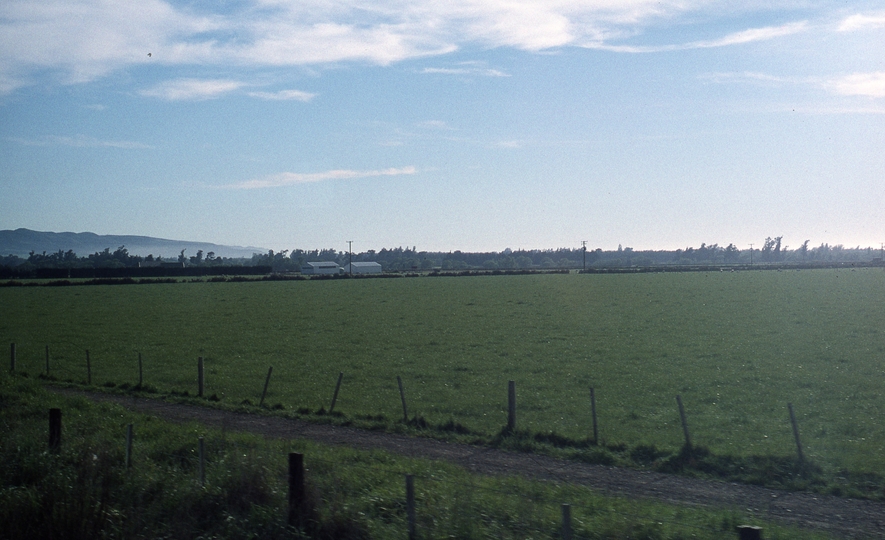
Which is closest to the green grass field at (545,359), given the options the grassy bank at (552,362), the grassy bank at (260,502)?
the grassy bank at (552,362)

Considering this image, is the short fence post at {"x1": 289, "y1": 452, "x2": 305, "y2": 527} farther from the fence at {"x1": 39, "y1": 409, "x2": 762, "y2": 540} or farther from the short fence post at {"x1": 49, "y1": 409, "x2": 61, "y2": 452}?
the short fence post at {"x1": 49, "y1": 409, "x2": 61, "y2": 452}

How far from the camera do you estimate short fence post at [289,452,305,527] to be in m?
8.02

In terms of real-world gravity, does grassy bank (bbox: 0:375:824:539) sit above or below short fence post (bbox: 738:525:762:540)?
below

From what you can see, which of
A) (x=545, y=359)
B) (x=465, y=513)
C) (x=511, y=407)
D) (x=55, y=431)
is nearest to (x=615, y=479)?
(x=511, y=407)

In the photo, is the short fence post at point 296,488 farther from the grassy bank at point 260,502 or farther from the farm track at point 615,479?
the farm track at point 615,479

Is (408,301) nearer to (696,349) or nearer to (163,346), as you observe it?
(163,346)

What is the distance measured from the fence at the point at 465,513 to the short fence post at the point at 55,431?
54.2 inches

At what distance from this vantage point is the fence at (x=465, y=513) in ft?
24.6

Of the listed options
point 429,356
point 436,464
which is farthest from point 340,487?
point 429,356

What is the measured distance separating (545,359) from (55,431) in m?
20.8

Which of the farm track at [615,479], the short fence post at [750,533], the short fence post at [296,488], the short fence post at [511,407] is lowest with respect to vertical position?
the farm track at [615,479]

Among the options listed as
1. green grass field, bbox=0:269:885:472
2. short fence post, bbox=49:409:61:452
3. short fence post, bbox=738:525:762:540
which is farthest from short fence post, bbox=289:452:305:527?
green grass field, bbox=0:269:885:472

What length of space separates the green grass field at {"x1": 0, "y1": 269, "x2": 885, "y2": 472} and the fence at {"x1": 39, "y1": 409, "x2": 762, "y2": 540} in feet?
21.1

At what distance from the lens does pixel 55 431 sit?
1048cm
